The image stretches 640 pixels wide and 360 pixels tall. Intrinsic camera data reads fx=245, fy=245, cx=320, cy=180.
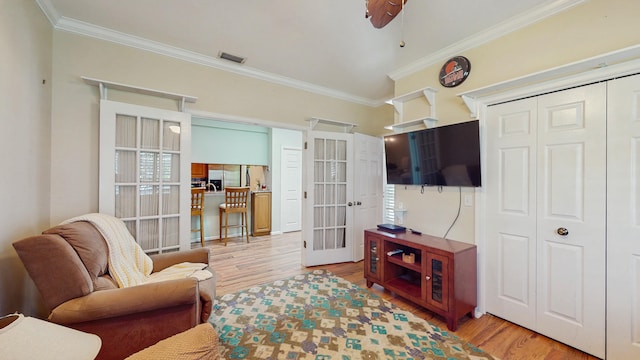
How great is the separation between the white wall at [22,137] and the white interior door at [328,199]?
103 inches

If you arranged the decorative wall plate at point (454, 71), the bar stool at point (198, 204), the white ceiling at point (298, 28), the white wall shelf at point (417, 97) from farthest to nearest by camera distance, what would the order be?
1. the bar stool at point (198, 204)
2. the white wall shelf at point (417, 97)
3. the decorative wall plate at point (454, 71)
4. the white ceiling at point (298, 28)

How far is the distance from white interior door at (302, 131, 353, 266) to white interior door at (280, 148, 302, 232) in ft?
7.81

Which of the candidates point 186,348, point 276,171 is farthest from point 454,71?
point 276,171

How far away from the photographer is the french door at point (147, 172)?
227 centimetres

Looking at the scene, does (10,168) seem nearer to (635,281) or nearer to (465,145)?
(465,145)

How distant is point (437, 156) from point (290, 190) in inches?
158

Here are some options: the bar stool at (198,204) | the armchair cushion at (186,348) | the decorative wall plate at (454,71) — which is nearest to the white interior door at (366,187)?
the decorative wall plate at (454,71)

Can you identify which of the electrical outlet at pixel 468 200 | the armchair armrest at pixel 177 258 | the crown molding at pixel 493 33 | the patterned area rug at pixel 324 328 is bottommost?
the patterned area rug at pixel 324 328

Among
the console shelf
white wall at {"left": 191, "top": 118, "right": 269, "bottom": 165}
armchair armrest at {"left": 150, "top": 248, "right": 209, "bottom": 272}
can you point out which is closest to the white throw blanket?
armchair armrest at {"left": 150, "top": 248, "right": 209, "bottom": 272}

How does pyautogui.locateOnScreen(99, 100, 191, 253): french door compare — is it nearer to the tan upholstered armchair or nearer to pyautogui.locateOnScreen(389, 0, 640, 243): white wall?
the tan upholstered armchair

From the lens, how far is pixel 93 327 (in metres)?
1.35

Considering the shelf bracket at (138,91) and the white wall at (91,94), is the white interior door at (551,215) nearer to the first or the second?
the white wall at (91,94)

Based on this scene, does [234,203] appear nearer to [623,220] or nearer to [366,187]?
[366,187]

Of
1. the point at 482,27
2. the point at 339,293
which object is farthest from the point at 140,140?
the point at 482,27
